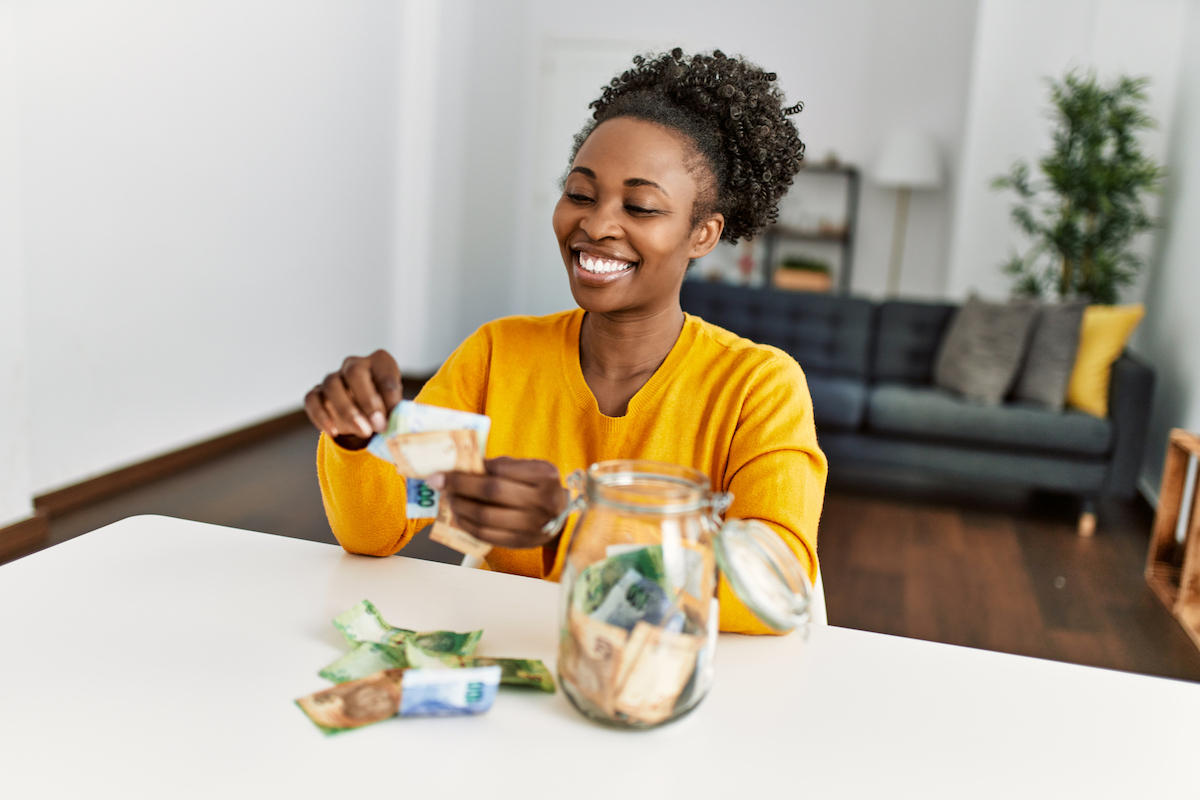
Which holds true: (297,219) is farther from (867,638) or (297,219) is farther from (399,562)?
(867,638)

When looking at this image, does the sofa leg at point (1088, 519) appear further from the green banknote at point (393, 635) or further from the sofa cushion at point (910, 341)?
the green banknote at point (393, 635)

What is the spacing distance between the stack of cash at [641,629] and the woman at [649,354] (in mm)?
269

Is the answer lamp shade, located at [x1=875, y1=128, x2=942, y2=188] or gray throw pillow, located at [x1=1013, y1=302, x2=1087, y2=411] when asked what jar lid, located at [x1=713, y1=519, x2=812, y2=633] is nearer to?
gray throw pillow, located at [x1=1013, y1=302, x2=1087, y2=411]

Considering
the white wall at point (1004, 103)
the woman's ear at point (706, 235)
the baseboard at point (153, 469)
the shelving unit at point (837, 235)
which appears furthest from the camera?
the shelving unit at point (837, 235)

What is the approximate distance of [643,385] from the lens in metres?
1.17

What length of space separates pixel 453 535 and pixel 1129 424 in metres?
3.37

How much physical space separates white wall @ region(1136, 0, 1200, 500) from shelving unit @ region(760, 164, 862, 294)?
6.97 ft

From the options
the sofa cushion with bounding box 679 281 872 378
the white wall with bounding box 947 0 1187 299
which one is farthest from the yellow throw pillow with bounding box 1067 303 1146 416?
the white wall with bounding box 947 0 1187 299

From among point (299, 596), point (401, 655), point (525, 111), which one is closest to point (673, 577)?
point (401, 655)

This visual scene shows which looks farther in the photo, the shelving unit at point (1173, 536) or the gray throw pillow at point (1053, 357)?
the gray throw pillow at point (1053, 357)

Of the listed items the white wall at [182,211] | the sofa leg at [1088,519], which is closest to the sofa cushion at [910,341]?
the sofa leg at [1088,519]

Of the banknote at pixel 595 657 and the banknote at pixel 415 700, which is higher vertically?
the banknote at pixel 595 657

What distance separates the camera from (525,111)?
21.5 ft

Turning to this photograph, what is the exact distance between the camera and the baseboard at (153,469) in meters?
2.86
